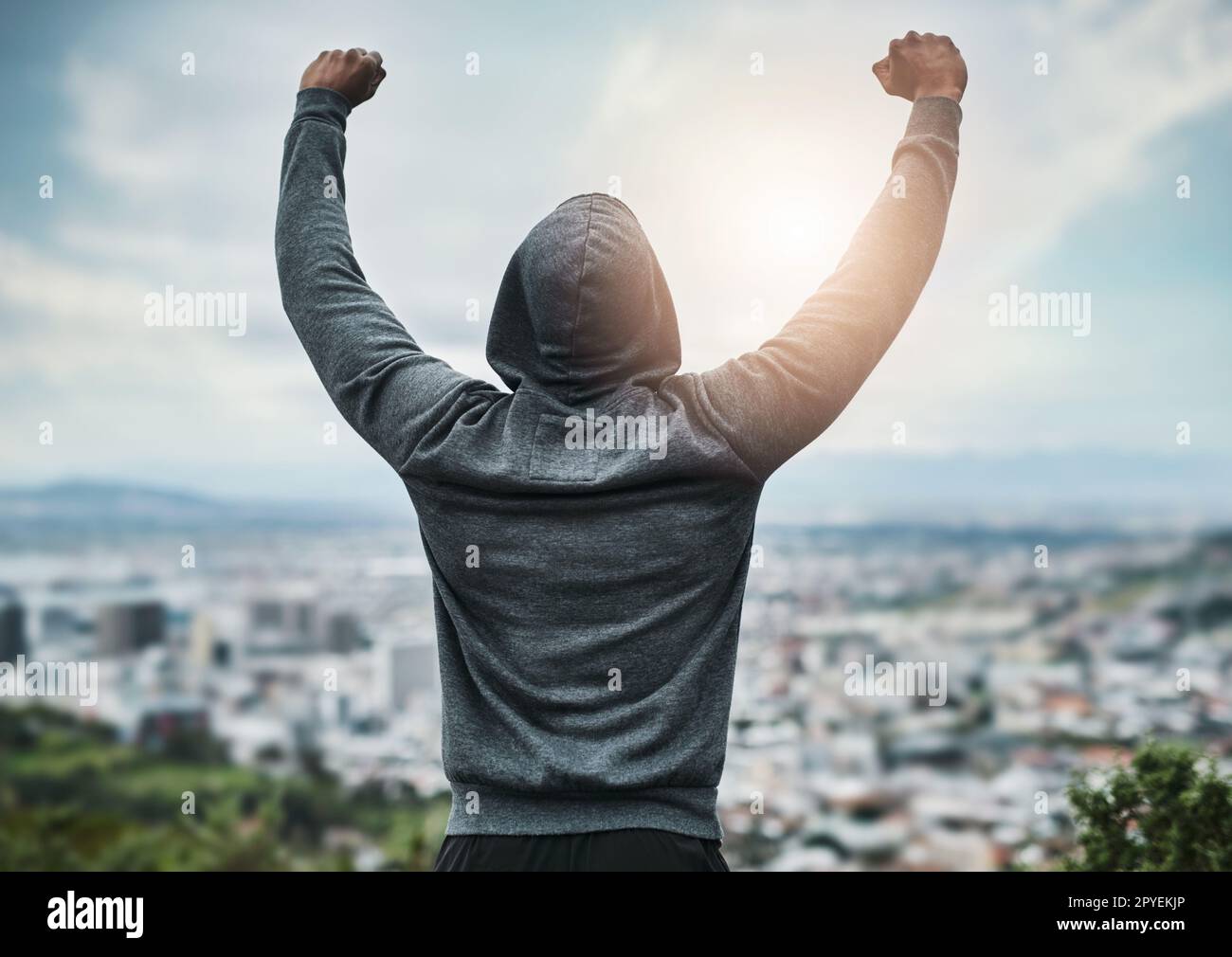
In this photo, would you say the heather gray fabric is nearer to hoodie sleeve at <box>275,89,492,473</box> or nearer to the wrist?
hoodie sleeve at <box>275,89,492,473</box>

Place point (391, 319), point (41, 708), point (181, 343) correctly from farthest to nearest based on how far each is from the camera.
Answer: point (181, 343) < point (41, 708) < point (391, 319)

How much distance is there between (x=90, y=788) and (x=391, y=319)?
22.6ft

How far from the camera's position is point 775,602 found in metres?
5.84

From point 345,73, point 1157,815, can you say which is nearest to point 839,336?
point 345,73

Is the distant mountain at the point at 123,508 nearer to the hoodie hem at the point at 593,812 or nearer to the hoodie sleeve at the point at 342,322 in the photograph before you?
the hoodie sleeve at the point at 342,322

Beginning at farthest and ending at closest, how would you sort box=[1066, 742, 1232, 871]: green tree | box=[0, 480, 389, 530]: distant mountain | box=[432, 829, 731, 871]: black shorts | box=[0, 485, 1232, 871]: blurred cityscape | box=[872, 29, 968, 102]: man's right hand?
box=[0, 480, 389, 530]: distant mountain
box=[0, 485, 1232, 871]: blurred cityscape
box=[1066, 742, 1232, 871]: green tree
box=[872, 29, 968, 102]: man's right hand
box=[432, 829, 731, 871]: black shorts

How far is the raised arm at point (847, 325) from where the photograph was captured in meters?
0.97

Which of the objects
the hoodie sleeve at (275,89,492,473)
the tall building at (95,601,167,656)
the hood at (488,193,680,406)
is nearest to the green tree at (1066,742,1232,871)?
the hood at (488,193,680,406)

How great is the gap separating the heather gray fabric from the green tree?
1948mm

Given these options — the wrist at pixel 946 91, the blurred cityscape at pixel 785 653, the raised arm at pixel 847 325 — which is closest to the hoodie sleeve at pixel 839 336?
the raised arm at pixel 847 325

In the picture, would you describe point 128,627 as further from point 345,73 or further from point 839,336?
point 839,336

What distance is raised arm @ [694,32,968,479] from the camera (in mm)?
967
